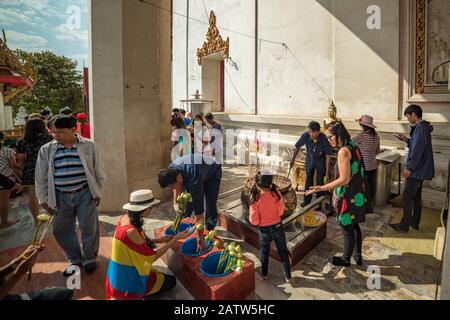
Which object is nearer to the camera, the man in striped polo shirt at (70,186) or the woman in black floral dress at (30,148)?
the man in striped polo shirt at (70,186)

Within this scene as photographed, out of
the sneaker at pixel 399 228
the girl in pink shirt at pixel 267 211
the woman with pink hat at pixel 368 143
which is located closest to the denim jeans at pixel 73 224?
the girl in pink shirt at pixel 267 211

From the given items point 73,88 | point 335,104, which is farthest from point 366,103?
point 73,88

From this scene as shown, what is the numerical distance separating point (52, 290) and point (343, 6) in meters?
8.28

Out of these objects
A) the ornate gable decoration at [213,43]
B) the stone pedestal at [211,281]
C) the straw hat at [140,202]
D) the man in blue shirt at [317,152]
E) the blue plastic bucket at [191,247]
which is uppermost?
the ornate gable decoration at [213,43]

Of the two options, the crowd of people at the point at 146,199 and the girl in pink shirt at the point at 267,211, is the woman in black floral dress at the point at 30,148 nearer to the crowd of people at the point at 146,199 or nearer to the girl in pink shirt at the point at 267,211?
the crowd of people at the point at 146,199

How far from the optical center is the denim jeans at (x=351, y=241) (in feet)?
11.8

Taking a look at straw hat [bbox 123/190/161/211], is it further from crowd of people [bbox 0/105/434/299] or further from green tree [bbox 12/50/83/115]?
green tree [bbox 12/50/83/115]

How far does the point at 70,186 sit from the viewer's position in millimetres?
3424

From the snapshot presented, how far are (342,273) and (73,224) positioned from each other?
3540 millimetres

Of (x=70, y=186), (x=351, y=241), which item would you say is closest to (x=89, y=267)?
(x=70, y=186)

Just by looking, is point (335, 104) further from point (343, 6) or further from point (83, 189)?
point (83, 189)

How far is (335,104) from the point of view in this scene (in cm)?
754

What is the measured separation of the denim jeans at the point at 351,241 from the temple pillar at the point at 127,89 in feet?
14.0

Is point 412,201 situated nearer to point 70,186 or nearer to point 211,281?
point 211,281
